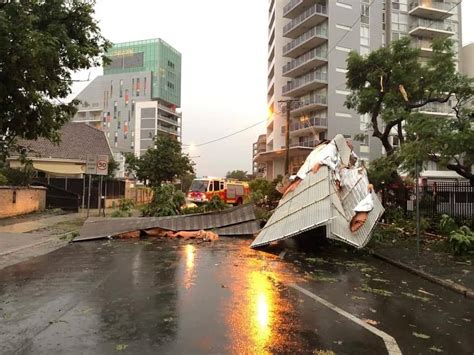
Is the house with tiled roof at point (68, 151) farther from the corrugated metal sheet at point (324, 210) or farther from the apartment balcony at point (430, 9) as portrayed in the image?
the apartment balcony at point (430, 9)

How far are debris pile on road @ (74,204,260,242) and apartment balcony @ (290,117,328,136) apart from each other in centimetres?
4013

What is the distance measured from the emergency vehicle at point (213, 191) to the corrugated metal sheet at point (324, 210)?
74.8 ft

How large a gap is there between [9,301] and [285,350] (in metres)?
4.48

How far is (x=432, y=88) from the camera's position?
64.5ft

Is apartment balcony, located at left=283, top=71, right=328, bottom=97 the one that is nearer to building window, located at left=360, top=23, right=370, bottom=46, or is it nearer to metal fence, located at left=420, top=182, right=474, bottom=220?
building window, located at left=360, top=23, right=370, bottom=46

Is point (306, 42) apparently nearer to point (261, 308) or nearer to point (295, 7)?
point (295, 7)

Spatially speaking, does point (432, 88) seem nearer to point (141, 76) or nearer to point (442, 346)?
point (442, 346)

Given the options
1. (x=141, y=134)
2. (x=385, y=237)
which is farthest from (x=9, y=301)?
(x=141, y=134)

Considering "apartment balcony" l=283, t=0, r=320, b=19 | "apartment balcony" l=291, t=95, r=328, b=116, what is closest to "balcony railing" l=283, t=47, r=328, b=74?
"apartment balcony" l=291, t=95, r=328, b=116

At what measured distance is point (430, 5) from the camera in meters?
65.3

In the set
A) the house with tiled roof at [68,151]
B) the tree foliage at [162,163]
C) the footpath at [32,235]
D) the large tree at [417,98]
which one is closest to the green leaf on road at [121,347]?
the footpath at [32,235]

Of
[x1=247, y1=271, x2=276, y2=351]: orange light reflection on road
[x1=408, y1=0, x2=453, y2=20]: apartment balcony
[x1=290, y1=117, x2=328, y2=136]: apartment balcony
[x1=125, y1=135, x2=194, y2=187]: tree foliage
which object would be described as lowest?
[x1=247, y1=271, x2=276, y2=351]: orange light reflection on road

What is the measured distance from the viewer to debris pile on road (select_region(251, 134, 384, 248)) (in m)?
11.6

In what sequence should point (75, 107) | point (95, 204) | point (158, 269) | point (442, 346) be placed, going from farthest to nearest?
point (95, 204), point (75, 107), point (158, 269), point (442, 346)
